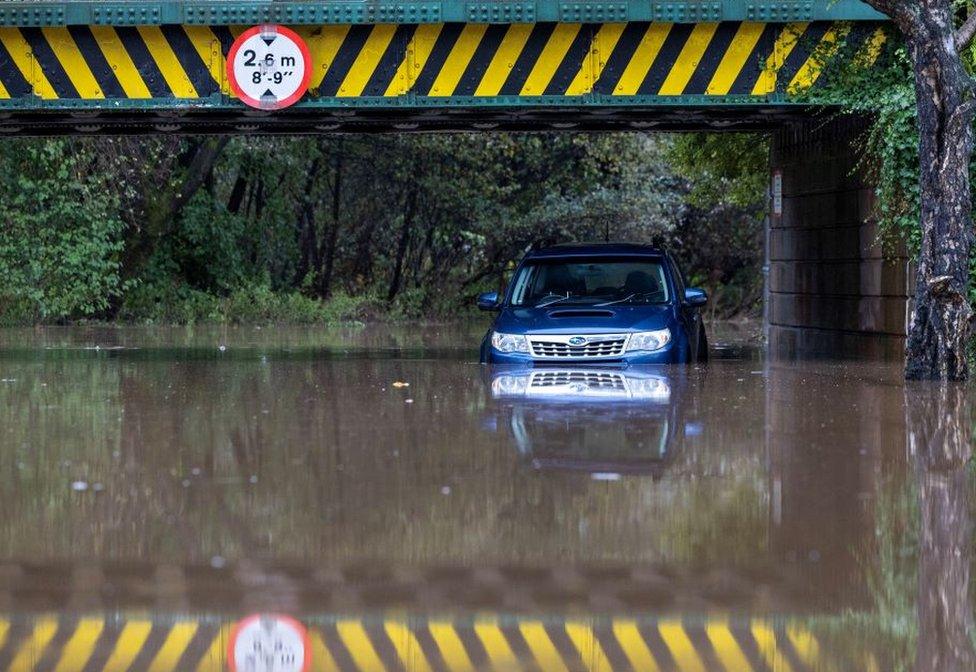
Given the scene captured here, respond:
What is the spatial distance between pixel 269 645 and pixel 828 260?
17.4 m

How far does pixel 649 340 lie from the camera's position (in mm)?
16844

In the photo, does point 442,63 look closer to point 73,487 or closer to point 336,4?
point 336,4

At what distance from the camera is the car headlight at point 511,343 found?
17.0 meters

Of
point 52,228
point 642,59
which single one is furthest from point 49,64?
point 52,228

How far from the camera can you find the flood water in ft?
18.7

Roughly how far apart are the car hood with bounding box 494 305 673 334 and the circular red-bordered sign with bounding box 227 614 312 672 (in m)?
11.0

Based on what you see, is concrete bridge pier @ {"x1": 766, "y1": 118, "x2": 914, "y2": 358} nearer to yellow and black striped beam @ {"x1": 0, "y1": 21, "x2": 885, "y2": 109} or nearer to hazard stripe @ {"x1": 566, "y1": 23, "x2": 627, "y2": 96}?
yellow and black striped beam @ {"x1": 0, "y1": 21, "x2": 885, "y2": 109}

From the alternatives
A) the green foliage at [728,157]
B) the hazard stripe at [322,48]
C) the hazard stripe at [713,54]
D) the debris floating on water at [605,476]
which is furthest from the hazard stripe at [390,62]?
the debris floating on water at [605,476]

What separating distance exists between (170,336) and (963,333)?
A: 16.2 meters

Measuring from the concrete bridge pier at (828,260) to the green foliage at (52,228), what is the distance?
11781mm

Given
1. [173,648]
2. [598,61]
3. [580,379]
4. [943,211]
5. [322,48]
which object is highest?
[322,48]

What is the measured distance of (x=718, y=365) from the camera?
18.8 meters

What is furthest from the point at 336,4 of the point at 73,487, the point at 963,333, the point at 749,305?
the point at 749,305

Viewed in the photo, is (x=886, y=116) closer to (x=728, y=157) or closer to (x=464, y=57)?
(x=464, y=57)
